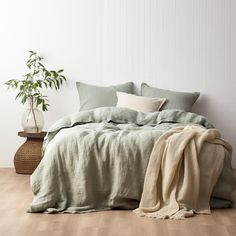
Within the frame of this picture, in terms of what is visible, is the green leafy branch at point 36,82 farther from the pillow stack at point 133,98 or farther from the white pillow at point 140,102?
the white pillow at point 140,102

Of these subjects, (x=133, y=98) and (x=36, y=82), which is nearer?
(x=133, y=98)

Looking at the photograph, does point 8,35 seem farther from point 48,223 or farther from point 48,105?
point 48,223

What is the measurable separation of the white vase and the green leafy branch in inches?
3.3

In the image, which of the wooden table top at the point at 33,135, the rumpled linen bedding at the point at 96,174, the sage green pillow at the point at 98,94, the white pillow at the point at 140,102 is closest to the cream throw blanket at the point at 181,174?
the rumpled linen bedding at the point at 96,174

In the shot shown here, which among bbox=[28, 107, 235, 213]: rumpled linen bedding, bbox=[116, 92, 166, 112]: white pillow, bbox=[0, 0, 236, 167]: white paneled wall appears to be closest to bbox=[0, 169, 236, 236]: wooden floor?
bbox=[28, 107, 235, 213]: rumpled linen bedding

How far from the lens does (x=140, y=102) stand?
5926mm

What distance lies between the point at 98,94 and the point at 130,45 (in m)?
0.65

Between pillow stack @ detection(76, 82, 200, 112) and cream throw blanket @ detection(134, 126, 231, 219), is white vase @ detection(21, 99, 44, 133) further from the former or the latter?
cream throw blanket @ detection(134, 126, 231, 219)

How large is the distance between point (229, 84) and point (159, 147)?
2209mm

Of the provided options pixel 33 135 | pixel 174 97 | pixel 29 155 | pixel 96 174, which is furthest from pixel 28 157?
pixel 96 174

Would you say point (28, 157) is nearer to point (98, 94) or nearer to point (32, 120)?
point (32, 120)

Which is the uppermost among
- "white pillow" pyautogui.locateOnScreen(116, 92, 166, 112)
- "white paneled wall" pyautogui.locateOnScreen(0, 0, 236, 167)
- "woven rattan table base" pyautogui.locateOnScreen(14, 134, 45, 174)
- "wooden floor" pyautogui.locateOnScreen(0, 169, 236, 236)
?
"white paneled wall" pyautogui.locateOnScreen(0, 0, 236, 167)

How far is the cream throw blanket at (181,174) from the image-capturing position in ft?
13.9

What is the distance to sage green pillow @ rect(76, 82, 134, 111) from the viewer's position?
240 inches
